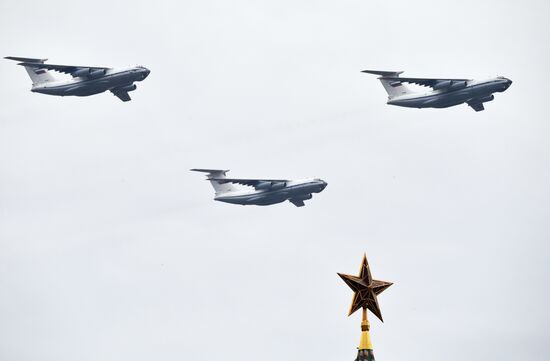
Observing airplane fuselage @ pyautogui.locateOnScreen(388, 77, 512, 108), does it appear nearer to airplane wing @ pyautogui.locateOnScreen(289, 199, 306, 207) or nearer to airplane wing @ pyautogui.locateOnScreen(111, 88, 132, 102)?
airplane wing @ pyautogui.locateOnScreen(289, 199, 306, 207)

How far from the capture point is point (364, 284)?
88688mm

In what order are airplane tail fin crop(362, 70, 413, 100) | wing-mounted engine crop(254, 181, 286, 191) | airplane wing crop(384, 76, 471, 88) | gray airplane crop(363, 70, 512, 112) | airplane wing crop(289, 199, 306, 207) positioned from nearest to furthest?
gray airplane crop(363, 70, 512, 112) → airplane wing crop(384, 76, 471, 88) → airplane tail fin crop(362, 70, 413, 100) → wing-mounted engine crop(254, 181, 286, 191) → airplane wing crop(289, 199, 306, 207)

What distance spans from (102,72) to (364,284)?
54699mm

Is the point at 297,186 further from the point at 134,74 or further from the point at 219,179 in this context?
the point at 134,74

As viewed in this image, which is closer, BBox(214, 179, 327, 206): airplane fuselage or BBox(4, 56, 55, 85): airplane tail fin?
BBox(4, 56, 55, 85): airplane tail fin

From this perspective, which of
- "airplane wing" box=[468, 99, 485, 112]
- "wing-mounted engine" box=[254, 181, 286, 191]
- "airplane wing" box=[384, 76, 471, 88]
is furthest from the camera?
"wing-mounted engine" box=[254, 181, 286, 191]

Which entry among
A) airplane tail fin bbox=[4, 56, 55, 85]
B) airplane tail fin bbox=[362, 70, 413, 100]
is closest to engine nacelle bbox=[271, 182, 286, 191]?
airplane tail fin bbox=[362, 70, 413, 100]

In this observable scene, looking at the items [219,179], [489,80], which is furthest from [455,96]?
[219,179]

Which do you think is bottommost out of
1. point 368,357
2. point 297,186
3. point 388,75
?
point 368,357

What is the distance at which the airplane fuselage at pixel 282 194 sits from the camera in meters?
141

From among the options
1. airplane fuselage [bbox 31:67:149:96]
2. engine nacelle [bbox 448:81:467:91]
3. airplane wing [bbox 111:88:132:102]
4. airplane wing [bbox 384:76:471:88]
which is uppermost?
airplane wing [bbox 384:76:471:88]

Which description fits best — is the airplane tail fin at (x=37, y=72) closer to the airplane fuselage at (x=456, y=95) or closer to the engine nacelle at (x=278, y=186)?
the engine nacelle at (x=278, y=186)

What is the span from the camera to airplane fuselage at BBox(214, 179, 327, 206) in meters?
141

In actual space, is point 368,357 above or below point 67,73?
below
